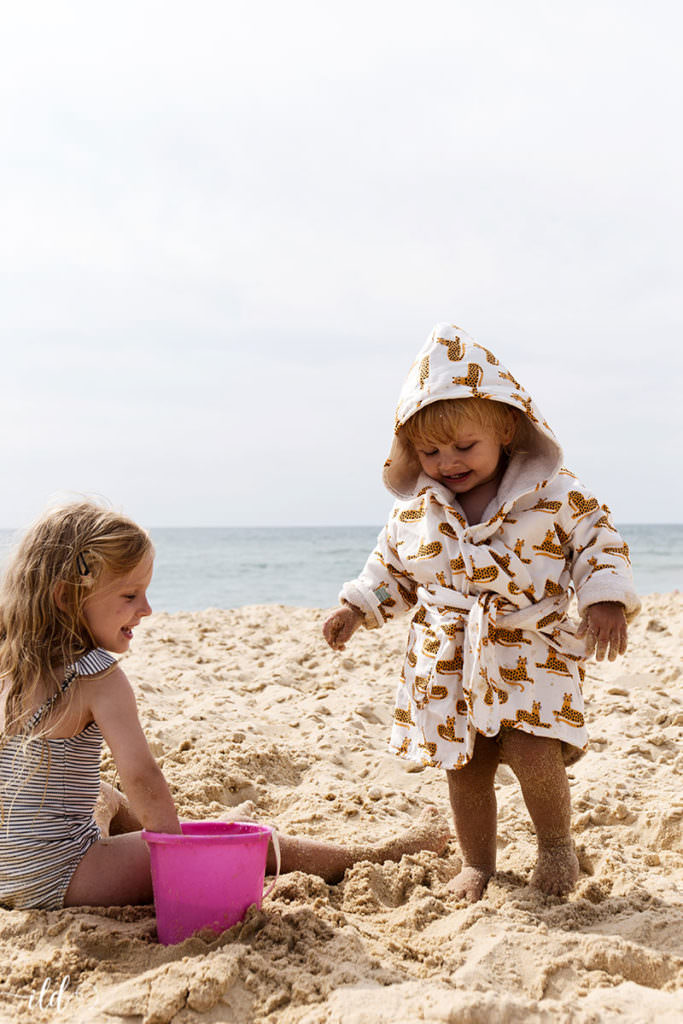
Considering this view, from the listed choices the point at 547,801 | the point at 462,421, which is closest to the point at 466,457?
the point at 462,421

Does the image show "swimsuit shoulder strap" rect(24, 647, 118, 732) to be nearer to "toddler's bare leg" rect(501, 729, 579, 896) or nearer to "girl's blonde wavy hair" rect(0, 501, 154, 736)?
"girl's blonde wavy hair" rect(0, 501, 154, 736)

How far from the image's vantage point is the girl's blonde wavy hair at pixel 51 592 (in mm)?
2135

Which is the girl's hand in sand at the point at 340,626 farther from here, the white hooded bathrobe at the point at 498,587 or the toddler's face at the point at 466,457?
the toddler's face at the point at 466,457

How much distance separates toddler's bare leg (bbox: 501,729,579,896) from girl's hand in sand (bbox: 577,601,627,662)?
28cm

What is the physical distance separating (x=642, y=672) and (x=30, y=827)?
3.24 metres

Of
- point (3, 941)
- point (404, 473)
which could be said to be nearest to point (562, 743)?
point (404, 473)

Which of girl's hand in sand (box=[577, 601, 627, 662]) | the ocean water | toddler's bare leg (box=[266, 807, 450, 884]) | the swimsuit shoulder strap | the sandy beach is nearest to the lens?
the sandy beach

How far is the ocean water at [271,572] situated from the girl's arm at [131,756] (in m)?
10.7

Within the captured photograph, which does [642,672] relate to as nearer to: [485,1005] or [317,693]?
[317,693]

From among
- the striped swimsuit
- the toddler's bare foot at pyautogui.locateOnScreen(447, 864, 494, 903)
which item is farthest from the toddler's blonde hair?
the toddler's bare foot at pyautogui.locateOnScreen(447, 864, 494, 903)

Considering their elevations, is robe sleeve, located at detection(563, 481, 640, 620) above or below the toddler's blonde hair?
below

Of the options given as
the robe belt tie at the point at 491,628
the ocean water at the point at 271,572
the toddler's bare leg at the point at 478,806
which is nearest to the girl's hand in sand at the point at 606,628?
the robe belt tie at the point at 491,628

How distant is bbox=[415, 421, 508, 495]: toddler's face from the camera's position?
8.20 feet

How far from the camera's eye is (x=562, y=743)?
243 cm
